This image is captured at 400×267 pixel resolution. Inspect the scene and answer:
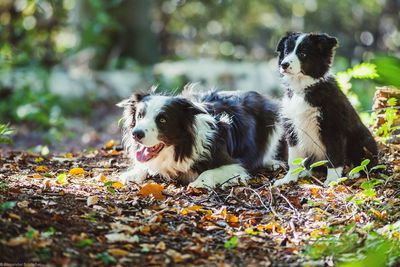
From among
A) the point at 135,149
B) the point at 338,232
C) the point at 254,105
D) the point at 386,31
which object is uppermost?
the point at 386,31

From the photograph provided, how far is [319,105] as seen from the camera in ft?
16.8

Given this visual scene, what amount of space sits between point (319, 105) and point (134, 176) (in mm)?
1938

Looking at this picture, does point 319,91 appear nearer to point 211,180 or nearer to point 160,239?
point 211,180

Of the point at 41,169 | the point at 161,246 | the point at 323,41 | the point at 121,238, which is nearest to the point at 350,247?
the point at 161,246

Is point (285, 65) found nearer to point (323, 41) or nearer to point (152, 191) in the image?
point (323, 41)

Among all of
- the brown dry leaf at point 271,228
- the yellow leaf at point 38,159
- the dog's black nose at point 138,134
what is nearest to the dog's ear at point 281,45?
the dog's black nose at point 138,134

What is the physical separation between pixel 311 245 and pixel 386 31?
647 inches

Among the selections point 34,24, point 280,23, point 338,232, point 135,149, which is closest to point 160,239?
point 338,232

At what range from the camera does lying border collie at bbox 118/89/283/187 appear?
5.29 metres

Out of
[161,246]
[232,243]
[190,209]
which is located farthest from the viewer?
[190,209]

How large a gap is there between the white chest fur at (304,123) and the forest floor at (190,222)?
35 cm

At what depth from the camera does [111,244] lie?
3570 millimetres

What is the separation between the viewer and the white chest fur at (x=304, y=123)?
5.20 meters

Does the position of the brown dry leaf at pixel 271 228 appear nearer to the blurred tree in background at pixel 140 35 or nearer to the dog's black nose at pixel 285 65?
the dog's black nose at pixel 285 65
